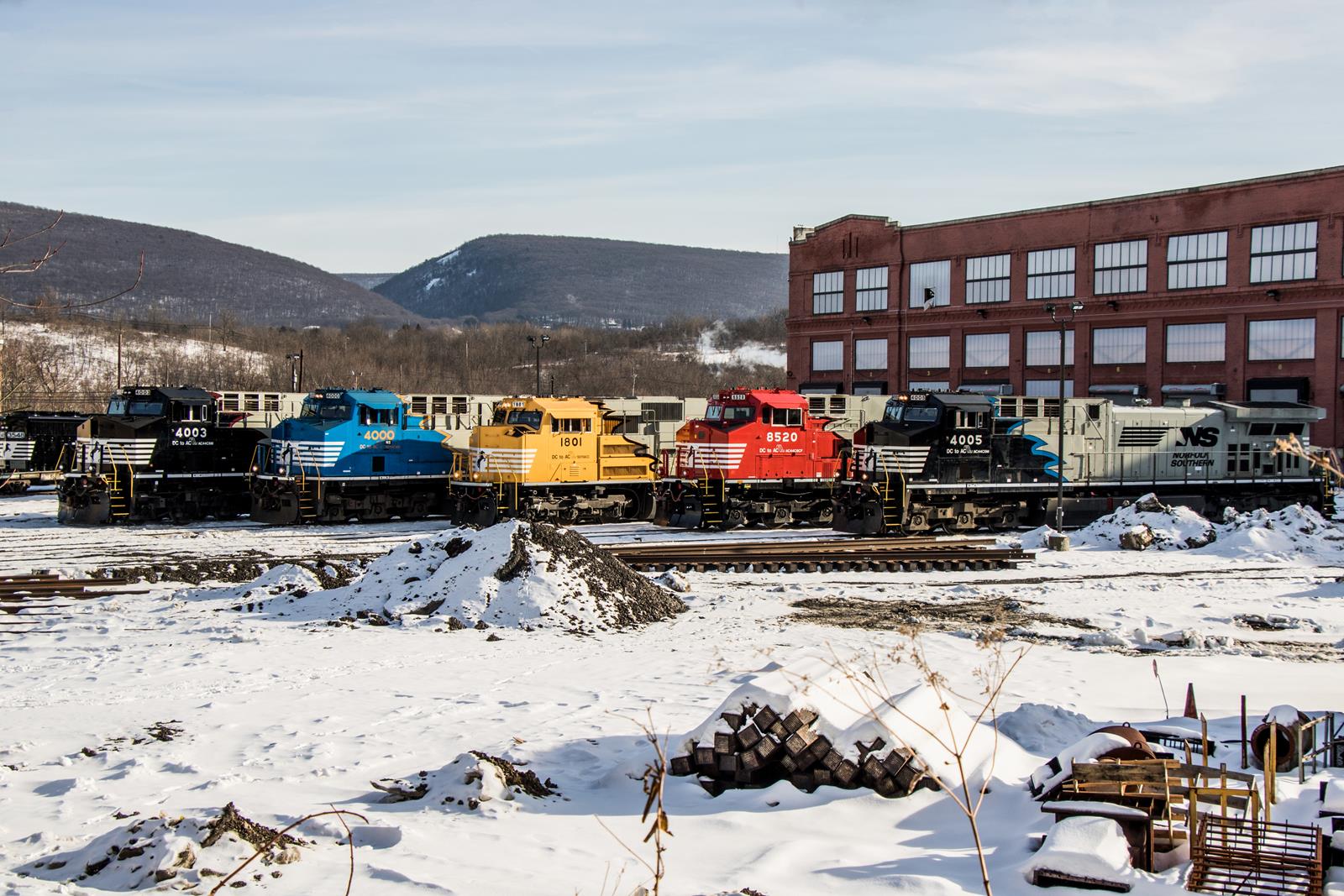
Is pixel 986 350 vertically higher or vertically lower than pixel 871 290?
lower

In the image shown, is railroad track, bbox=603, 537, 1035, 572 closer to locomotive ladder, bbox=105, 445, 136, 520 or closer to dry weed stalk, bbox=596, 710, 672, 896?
dry weed stalk, bbox=596, 710, 672, 896

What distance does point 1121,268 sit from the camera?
44.5 metres

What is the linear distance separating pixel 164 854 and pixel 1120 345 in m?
43.5

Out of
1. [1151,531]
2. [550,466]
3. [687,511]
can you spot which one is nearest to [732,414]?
[687,511]

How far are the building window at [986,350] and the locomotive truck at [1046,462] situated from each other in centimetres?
1595

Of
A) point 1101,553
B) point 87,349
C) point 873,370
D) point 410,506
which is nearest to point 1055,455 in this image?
point 1101,553

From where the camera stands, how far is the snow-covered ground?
6.93 meters

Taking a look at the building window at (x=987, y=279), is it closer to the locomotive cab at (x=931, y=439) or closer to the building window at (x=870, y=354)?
the building window at (x=870, y=354)

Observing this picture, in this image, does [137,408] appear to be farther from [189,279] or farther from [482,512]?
[189,279]

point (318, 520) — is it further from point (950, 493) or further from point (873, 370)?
point (873, 370)

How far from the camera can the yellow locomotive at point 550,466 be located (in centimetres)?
2600

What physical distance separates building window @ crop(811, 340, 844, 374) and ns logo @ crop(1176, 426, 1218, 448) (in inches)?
941

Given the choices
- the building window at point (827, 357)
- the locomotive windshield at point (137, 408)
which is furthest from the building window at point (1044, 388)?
the locomotive windshield at point (137, 408)

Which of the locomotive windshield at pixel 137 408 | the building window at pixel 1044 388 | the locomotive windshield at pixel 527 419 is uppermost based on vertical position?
the building window at pixel 1044 388
